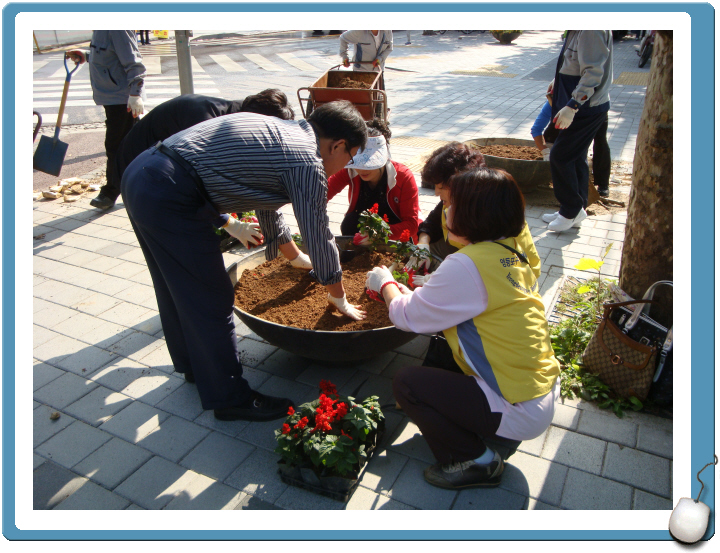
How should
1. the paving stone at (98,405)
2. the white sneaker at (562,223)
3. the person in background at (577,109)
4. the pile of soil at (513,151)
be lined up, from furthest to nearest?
the pile of soil at (513,151) → the white sneaker at (562,223) → the person in background at (577,109) → the paving stone at (98,405)

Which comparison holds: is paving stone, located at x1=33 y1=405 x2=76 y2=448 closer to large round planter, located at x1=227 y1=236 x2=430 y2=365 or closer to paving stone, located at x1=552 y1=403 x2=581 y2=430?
large round planter, located at x1=227 y1=236 x2=430 y2=365

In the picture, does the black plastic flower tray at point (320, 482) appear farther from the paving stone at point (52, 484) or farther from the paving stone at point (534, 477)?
the paving stone at point (52, 484)

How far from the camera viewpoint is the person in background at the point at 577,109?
4141mm

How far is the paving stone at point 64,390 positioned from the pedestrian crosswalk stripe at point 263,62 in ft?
40.7

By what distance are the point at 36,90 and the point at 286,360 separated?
10.3 metres

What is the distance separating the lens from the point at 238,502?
224 cm

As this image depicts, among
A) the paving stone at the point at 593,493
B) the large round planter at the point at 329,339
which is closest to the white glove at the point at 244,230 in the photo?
the large round planter at the point at 329,339

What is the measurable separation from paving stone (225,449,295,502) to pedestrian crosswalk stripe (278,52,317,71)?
1294cm

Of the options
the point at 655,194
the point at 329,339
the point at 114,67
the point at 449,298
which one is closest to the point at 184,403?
the point at 329,339

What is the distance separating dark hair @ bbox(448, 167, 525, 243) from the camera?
200 centimetres

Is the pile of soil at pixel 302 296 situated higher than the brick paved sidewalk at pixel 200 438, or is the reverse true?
the pile of soil at pixel 302 296

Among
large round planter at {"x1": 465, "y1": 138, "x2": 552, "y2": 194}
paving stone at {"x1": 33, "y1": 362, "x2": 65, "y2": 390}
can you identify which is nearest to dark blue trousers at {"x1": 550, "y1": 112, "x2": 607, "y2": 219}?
large round planter at {"x1": 465, "y1": 138, "x2": 552, "y2": 194}

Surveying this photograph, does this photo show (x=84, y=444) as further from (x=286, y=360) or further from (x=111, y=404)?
(x=286, y=360)
